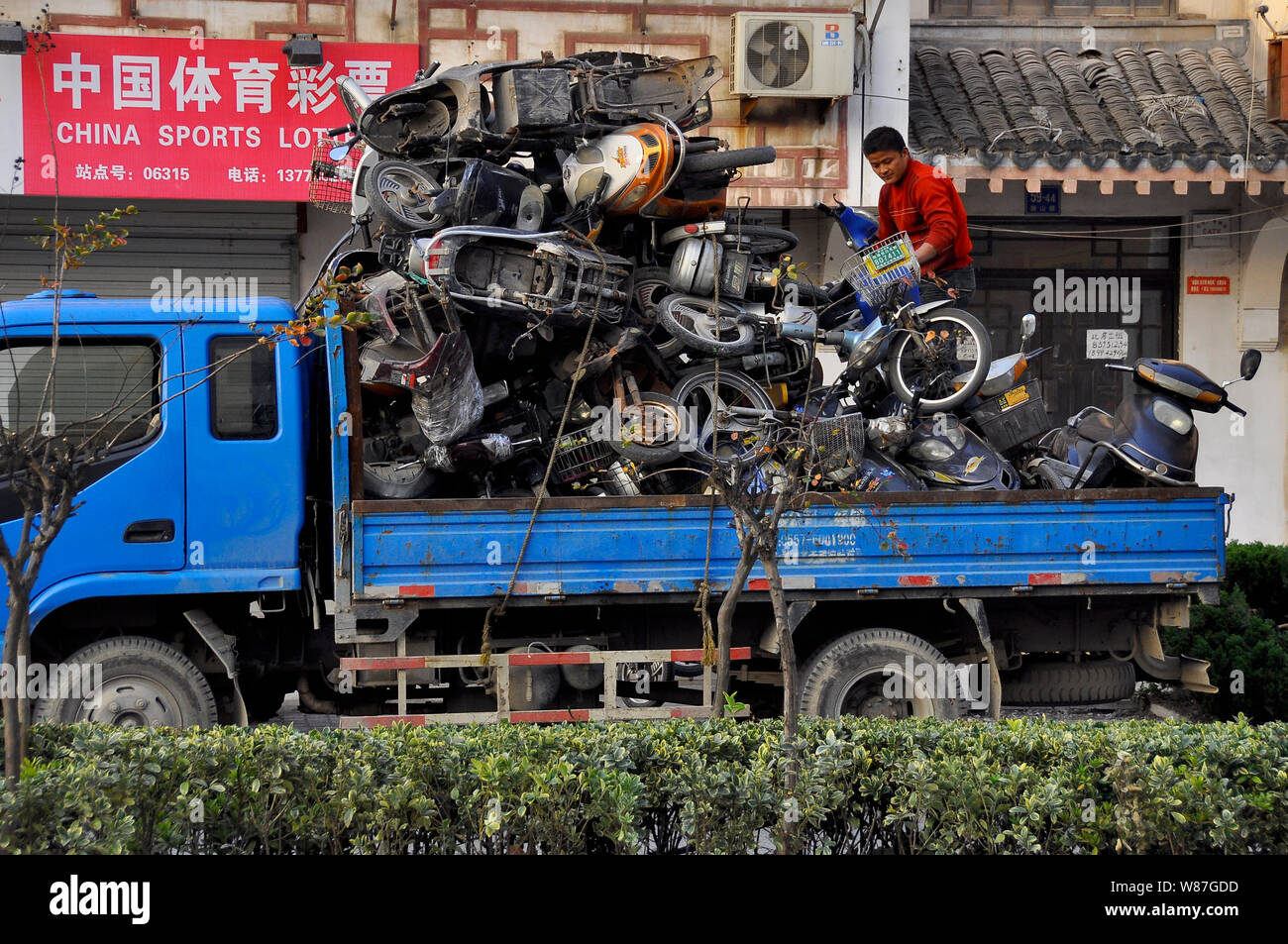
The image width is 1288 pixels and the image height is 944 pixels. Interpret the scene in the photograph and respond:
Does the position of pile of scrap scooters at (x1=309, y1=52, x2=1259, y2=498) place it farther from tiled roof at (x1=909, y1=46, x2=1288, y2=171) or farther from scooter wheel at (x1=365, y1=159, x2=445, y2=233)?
tiled roof at (x1=909, y1=46, x2=1288, y2=171)

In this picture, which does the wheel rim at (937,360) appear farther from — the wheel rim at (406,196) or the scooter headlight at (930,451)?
the wheel rim at (406,196)

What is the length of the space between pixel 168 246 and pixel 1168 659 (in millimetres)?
9323

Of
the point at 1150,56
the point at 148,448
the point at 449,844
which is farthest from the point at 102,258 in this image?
the point at 1150,56

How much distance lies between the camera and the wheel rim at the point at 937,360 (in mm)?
7441

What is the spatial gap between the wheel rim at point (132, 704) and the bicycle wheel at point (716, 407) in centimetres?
295

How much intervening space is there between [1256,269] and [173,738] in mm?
12107

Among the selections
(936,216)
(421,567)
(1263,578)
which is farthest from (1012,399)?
(1263,578)

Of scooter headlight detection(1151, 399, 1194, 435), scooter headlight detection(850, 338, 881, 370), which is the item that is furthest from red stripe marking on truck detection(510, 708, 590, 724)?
scooter headlight detection(1151, 399, 1194, 435)

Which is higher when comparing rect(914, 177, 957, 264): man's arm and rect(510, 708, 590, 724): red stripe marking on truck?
rect(914, 177, 957, 264): man's arm

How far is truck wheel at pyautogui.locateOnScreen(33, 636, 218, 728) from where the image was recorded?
21.4ft

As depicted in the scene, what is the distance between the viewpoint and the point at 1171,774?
430 cm

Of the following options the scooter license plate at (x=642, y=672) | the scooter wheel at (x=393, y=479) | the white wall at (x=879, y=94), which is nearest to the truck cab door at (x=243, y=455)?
the scooter wheel at (x=393, y=479)

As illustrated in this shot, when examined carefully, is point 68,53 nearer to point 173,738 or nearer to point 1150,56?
point 173,738

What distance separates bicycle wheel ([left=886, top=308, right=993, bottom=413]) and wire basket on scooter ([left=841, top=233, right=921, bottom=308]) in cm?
28
